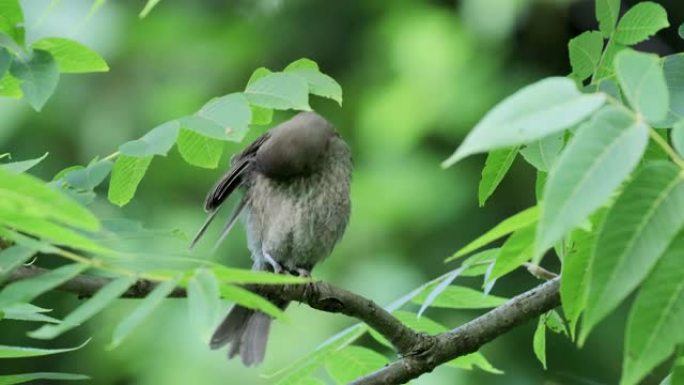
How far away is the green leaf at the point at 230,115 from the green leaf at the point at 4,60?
1.19 feet

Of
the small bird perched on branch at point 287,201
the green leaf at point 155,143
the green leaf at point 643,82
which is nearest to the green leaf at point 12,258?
the green leaf at point 155,143

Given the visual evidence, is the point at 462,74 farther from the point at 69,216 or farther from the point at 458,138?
the point at 69,216

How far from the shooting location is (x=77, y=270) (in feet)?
5.04

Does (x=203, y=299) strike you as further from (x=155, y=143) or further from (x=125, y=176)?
(x=125, y=176)

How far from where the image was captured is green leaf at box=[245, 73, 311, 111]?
2160mm

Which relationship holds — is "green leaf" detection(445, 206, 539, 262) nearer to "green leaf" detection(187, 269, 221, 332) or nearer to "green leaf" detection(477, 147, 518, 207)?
"green leaf" detection(187, 269, 221, 332)

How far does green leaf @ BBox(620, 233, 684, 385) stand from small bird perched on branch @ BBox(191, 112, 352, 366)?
1976mm

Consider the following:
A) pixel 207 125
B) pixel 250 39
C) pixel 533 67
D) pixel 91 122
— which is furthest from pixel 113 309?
pixel 207 125

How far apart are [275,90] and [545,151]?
0.51m

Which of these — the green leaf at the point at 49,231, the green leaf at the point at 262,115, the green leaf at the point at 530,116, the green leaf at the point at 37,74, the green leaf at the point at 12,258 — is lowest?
the green leaf at the point at 12,258

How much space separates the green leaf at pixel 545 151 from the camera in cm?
206

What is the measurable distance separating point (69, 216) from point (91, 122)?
4572 mm

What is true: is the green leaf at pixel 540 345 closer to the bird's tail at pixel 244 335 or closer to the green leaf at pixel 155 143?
the green leaf at pixel 155 143

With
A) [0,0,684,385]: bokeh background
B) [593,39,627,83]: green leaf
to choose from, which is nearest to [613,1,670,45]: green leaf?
[593,39,627,83]: green leaf
